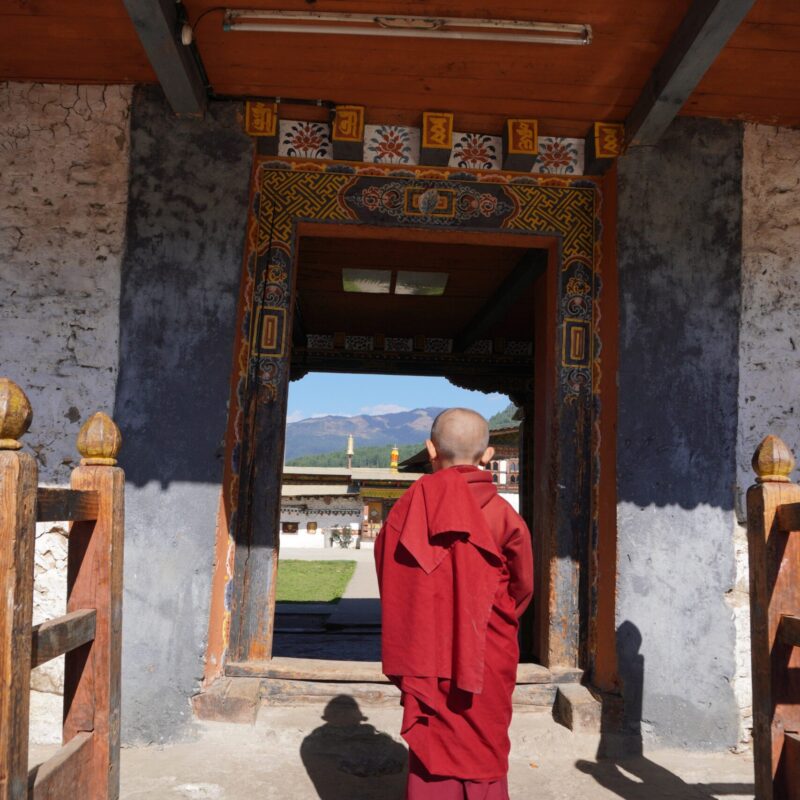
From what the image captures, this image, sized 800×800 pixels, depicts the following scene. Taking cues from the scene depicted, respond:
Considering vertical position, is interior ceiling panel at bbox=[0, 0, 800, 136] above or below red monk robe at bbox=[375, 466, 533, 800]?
above

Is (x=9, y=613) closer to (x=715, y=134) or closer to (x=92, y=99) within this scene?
(x=92, y=99)

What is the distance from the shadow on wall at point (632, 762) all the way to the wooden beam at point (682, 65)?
2.49 meters

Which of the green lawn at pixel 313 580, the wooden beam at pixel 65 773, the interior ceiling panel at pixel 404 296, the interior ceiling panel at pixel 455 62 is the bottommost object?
the green lawn at pixel 313 580

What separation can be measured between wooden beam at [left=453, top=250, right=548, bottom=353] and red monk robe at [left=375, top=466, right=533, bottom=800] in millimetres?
3328

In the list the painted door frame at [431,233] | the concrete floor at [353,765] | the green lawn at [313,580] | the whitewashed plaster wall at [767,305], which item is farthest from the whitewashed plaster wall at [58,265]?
the green lawn at [313,580]

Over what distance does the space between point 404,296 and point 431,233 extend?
3.35 metres

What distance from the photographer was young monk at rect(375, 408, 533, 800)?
253 cm

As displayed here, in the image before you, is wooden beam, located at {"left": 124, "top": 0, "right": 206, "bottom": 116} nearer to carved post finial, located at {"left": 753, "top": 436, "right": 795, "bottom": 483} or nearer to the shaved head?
the shaved head

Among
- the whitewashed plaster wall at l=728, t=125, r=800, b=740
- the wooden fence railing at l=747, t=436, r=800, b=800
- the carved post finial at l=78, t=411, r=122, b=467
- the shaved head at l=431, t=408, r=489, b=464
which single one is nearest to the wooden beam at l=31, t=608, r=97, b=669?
the carved post finial at l=78, t=411, r=122, b=467

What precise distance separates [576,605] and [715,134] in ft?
8.64

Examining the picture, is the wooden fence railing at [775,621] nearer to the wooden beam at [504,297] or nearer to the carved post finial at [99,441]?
the carved post finial at [99,441]

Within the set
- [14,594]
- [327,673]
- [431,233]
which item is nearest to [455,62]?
[431,233]

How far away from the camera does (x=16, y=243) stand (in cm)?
416

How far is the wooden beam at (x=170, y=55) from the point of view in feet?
11.1
